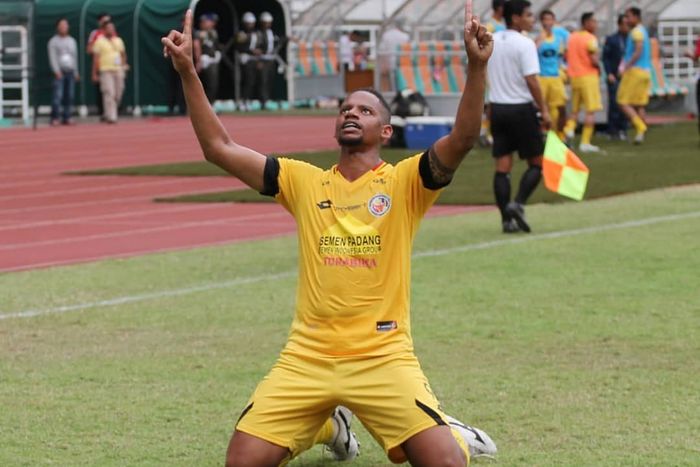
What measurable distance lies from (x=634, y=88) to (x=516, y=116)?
41.0 ft

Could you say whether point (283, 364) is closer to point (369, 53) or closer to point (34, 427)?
point (34, 427)

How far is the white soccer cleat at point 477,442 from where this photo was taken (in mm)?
6891

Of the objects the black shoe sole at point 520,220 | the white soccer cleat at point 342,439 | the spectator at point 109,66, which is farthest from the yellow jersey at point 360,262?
the spectator at point 109,66

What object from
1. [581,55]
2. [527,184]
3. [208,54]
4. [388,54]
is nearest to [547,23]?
[581,55]

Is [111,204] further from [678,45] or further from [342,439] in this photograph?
[678,45]

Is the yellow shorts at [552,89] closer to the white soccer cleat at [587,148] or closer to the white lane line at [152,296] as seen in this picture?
the white soccer cleat at [587,148]

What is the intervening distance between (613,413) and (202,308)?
13.7ft

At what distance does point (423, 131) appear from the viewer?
2653 centimetres

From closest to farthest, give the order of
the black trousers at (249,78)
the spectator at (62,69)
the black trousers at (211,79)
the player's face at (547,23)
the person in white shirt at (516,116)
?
1. the person in white shirt at (516,116)
2. the player's face at (547,23)
3. the spectator at (62,69)
4. the black trousers at (211,79)
5. the black trousers at (249,78)

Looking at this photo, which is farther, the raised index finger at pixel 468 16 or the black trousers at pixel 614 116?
the black trousers at pixel 614 116

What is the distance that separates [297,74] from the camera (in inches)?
1816

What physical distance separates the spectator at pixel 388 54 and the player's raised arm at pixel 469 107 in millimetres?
24938

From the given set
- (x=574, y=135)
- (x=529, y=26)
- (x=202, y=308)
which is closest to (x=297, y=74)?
(x=574, y=135)

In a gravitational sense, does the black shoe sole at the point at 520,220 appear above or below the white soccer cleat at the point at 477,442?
below
